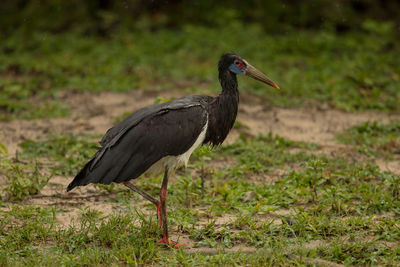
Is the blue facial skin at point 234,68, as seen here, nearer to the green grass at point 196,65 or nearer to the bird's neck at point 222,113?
the bird's neck at point 222,113

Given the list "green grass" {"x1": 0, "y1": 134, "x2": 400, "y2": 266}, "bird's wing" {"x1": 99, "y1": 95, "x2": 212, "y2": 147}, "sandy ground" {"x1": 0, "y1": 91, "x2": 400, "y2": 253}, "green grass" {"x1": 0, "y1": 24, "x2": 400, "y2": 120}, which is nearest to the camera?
"green grass" {"x1": 0, "y1": 134, "x2": 400, "y2": 266}

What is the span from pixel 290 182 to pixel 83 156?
2313 millimetres

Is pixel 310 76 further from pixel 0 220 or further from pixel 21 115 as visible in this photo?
pixel 0 220

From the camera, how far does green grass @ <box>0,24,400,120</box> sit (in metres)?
8.23

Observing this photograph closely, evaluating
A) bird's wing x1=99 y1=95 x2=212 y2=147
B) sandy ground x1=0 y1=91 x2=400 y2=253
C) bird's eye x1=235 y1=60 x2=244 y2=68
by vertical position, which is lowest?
sandy ground x1=0 y1=91 x2=400 y2=253

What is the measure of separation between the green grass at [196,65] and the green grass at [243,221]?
2130 mm

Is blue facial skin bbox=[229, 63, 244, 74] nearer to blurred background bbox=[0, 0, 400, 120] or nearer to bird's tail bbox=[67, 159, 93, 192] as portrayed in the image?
bird's tail bbox=[67, 159, 93, 192]

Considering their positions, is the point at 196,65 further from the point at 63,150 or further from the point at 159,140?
the point at 159,140

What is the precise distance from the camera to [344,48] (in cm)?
1010

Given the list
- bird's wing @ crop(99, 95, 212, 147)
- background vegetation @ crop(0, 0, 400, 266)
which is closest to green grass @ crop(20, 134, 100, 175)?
background vegetation @ crop(0, 0, 400, 266)

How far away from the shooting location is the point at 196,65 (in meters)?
9.58

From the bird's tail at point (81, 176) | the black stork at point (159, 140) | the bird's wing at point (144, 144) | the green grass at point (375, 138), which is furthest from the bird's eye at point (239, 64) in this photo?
the green grass at point (375, 138)

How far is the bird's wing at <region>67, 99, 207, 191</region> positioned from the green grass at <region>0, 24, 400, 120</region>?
3.44m

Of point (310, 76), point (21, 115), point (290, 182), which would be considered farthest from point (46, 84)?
point (290, 182)
